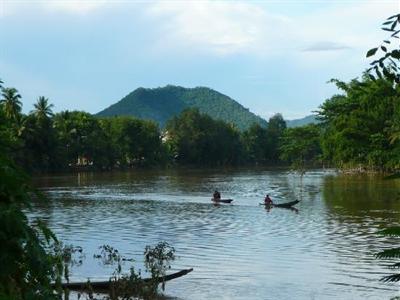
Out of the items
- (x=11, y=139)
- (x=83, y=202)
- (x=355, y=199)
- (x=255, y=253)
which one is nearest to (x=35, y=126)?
(x=83, y=202)

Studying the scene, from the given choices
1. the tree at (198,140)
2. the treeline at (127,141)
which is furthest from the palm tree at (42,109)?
the tree at (198,140)

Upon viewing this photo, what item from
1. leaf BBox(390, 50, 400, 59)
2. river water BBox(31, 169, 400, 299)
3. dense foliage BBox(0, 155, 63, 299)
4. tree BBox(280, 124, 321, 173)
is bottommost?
river water BBox(31, 169, 400, 299)

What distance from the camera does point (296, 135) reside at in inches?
4833

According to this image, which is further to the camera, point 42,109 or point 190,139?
point 190,139

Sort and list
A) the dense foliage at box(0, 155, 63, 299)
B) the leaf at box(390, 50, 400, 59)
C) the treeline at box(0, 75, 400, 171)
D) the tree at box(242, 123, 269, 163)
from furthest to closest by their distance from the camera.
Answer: the tree at box(242, 123, 269, 163) → the treeline at box(0, 75, 400, 171) → the dense foliage at box(0, 155, 63, 299) → the leaf at box(390, 50, 400, 59)

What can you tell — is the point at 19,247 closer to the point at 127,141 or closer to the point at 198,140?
the point at 127,141

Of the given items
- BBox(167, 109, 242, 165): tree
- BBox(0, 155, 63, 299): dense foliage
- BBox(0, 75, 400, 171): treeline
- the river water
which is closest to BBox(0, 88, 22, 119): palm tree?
BBox(0, 75, 400, 171): treeline

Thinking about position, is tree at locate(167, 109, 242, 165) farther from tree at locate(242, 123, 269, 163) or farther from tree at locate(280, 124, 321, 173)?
tree at locate(280, 124, 321, 173)

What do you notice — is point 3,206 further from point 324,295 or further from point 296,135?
point 296,135

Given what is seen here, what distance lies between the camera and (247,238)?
1133 inches

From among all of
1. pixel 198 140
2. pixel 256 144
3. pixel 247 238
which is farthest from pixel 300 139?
pixel 247 238

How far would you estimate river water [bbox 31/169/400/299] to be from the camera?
18.3 meters

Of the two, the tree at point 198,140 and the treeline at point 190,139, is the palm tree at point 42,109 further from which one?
the tree at point 198,140

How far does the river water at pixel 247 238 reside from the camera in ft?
60.0
